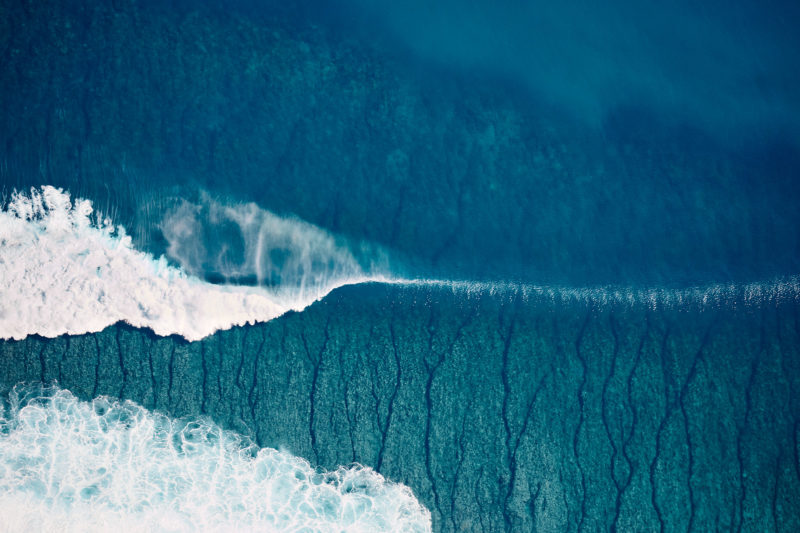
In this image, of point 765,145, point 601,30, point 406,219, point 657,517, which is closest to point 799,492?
point 657,517

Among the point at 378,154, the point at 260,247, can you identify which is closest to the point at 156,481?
the point at 260,247

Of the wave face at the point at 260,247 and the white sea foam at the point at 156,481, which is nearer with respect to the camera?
the white sea foam at the point at 156,481

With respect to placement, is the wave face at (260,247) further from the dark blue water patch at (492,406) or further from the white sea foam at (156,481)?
the white sea foam at (156,481)

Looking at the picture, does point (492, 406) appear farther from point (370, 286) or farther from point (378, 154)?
point (378, 154)

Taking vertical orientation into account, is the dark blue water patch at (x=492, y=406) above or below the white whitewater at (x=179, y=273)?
below

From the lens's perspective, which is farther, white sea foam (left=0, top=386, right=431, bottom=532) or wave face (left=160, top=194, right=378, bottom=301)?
wave face (left=160, top=194, right=378, bottom=301)

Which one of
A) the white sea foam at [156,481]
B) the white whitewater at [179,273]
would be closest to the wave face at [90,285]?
→ the white whitewater at [179,273]

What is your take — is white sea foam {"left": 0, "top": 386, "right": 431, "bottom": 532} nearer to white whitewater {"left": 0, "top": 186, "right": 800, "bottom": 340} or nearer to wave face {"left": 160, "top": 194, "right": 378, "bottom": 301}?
white whitewater {"left": 0, "top": 186, "right": 800, "bottom": 340}

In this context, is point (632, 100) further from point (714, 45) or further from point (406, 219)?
point (406, 219)

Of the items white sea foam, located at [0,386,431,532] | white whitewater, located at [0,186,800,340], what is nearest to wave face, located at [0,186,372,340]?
white whitewater, located at [0,186,800,340]
